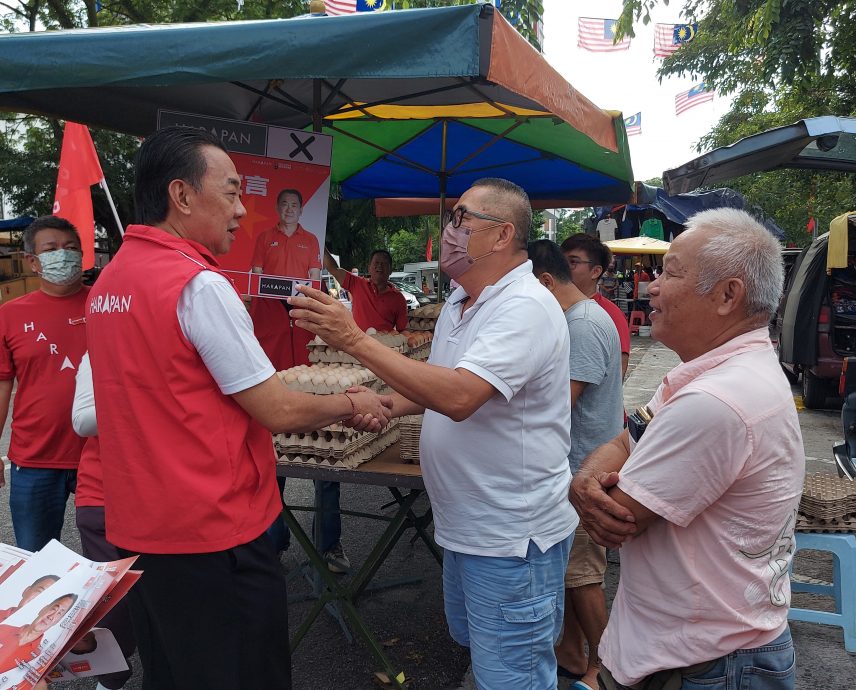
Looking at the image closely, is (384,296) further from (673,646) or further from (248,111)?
(673,646)

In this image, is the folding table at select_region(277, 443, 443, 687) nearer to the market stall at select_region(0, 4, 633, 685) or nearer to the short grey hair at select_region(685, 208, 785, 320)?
the market stall at select_region(0, 4, 633, 685)

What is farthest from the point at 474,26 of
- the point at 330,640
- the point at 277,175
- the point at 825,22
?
the point at 825,22

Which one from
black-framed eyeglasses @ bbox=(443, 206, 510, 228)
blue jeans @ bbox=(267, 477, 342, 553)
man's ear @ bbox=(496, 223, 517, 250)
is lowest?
blue jeans @ bbox=(267, 477, 342, 553)

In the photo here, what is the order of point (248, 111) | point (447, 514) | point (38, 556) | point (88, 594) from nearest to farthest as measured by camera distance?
1. point (88, 594)
2. point (38, 556)
3. point (447, 514)
4. point (248, 111)

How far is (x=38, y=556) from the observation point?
1677mm

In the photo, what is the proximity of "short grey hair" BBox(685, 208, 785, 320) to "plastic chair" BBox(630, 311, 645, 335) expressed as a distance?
18086 mm

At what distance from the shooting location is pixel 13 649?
1.48 meters

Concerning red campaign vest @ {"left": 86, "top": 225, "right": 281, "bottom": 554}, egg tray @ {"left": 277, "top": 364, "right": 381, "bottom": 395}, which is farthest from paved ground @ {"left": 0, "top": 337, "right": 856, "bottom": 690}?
red campaign vest @ {"left": 86, "top": 225, "right": 281, "bottom": 554}

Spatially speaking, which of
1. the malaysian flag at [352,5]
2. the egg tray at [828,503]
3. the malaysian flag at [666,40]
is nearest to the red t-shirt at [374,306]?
the egg tray at [828,503]

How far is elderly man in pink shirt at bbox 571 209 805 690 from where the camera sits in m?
1.47

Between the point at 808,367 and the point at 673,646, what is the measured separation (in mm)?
8971

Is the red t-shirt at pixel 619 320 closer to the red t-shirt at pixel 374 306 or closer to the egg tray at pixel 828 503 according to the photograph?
the egg tray at pixel 828 503

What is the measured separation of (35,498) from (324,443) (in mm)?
1423

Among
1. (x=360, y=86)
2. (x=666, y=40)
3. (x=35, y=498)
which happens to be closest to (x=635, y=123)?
(x=666, y=40)
